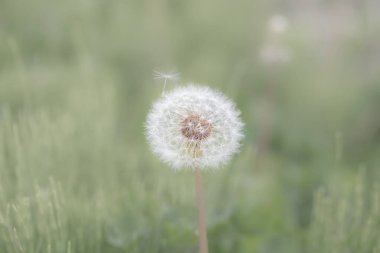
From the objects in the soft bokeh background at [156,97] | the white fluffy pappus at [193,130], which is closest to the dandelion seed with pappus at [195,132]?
the white fluffy pappus at [193,130]

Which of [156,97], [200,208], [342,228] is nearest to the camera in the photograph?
[200,208]

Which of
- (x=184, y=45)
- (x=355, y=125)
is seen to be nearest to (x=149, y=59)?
(x=184, y=45)

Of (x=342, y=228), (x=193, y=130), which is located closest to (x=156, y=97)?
(x=342, y=228)

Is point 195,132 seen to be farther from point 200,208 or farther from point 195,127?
point 200,208

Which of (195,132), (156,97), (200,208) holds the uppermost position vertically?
(156,97)

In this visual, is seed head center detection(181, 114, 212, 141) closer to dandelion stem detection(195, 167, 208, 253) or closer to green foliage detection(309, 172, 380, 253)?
dandelion stem detection(195, 167, 208, 253)

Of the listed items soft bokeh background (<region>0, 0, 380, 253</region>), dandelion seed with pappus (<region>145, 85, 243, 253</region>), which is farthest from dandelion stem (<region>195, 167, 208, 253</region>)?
soft bokeh background (<region>0, 0, 380, 253</region>)
